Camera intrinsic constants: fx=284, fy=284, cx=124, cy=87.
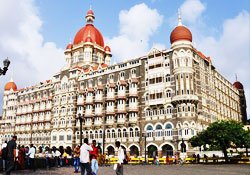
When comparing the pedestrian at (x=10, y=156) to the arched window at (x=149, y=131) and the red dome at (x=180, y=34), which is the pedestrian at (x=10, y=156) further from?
the red dome at (x=180, y=34)

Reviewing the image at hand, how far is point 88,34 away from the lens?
6794cm

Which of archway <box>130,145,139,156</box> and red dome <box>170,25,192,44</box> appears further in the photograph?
archway <box>130,145,139,156</box>

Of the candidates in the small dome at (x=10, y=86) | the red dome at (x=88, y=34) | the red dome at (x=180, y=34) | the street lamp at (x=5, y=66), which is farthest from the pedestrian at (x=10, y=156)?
the small dome at (x=10, y=86)

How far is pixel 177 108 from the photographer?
4550 centimetres

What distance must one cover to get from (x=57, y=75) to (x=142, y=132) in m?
27.6

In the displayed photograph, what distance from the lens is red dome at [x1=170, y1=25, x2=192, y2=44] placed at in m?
47.0

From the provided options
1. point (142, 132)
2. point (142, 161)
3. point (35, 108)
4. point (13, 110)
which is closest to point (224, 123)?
point (142, 161)

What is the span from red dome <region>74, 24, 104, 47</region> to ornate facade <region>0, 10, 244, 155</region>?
0.24 m

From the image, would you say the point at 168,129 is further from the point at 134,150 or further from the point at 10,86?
the point at 10,86

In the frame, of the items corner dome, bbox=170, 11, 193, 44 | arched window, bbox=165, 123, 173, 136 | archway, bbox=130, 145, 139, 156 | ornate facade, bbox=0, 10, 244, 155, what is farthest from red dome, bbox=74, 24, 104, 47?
arched window, bbox=165, 123, 173, 136

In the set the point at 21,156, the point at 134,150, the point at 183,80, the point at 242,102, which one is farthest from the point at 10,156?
the point at 242,102

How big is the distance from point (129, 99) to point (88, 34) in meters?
23.8

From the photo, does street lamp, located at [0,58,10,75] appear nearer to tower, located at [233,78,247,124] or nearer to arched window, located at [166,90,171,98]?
arched window, located at [166,90,171,98]

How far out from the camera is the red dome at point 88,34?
67875 mm
